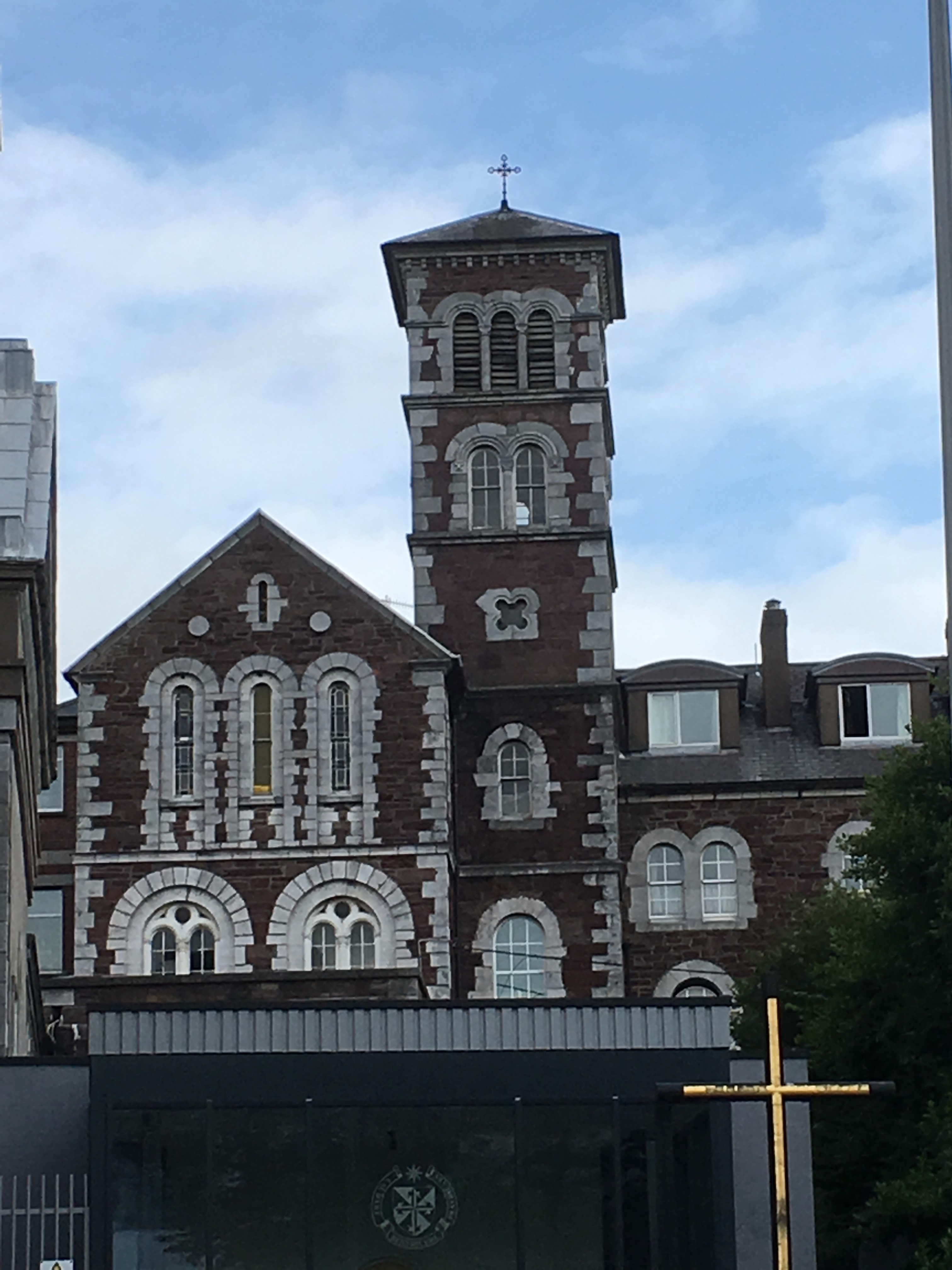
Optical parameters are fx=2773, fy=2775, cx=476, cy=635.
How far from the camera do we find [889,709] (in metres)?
58.3

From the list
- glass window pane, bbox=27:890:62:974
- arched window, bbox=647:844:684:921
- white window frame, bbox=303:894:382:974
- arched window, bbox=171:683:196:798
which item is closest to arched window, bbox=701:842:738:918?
arched window, bbox=647:844:684:921

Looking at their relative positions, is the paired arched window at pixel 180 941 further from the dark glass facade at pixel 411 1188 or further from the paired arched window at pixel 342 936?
the dark glass facade at pixel 411 1188

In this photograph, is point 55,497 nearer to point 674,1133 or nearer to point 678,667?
point 674,1133

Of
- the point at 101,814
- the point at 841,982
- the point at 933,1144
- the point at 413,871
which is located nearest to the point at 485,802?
the point at 413,871

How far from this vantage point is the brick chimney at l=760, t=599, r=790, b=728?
5900 cm

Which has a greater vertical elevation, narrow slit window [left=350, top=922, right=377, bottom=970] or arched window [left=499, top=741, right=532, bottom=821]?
arched window [left=499, top=741, right=532, bottom=821]

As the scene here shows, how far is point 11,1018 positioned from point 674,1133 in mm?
11360

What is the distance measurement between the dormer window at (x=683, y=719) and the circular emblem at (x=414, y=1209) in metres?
31.4

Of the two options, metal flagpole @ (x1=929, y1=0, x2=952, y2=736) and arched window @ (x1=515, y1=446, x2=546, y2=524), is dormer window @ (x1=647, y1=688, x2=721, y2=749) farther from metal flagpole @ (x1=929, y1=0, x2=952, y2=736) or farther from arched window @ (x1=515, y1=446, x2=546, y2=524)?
metal flagpole @ (x1=929, y1=0, x2=952, y2=736)

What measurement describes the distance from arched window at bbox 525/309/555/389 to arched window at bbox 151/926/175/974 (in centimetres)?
1418

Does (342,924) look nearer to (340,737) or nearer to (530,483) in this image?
(340,737)

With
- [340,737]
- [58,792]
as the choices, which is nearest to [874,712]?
[340,737]

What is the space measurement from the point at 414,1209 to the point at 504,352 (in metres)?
32.2

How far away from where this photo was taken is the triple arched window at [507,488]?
56.1m
